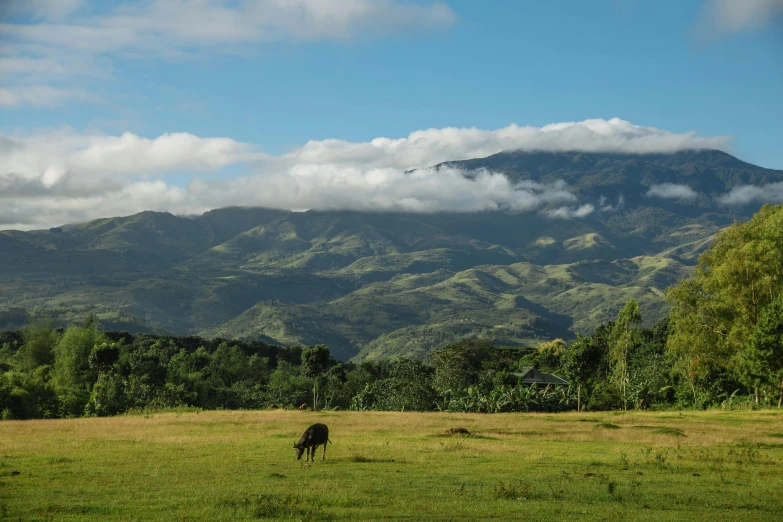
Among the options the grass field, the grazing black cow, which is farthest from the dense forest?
the grazing black cow

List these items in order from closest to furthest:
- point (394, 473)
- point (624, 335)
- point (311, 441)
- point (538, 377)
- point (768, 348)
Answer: point (394, 473) < point (311, 441) < point (768, 348) < point (624, 335) < point (538, 377)

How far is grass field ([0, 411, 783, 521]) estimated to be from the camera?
18.5 m

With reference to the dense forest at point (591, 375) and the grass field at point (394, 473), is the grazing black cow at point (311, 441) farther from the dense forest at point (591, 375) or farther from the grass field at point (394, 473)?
the dense forest at point (591, 375)

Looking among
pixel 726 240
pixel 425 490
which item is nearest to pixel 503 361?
pixel 726 240

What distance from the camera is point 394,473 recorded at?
24.6 meters

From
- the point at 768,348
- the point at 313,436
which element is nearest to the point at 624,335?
the point at 768,348

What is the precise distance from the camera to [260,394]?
8462 cm

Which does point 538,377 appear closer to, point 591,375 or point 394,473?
point 591,375

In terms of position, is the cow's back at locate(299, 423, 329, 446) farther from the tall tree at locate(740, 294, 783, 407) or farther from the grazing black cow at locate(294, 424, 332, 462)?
the tall tree at locate(740, 294, 783, 407)

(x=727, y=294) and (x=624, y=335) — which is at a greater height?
(x=727, y=294)

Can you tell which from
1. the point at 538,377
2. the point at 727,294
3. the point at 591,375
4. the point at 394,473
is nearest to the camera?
the point at 394,473

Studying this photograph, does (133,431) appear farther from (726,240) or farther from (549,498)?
(726,240)

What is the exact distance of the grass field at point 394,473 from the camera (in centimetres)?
1848

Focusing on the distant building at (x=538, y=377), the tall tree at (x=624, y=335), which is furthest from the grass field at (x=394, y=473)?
the distant building at (x=538, y=377)
